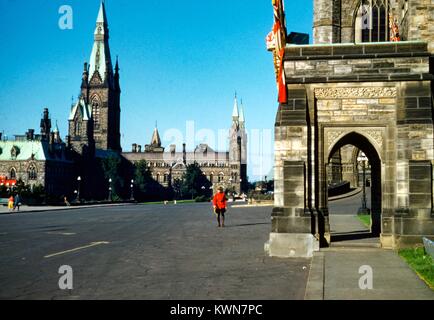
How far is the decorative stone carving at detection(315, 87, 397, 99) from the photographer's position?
14.7 m

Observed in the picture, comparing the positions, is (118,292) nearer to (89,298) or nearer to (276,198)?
(89,298)

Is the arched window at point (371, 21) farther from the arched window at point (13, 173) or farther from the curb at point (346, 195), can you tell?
the arched window at point (13, 173)

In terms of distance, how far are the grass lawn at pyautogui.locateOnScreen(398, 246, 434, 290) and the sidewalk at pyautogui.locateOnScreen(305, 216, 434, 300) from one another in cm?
13

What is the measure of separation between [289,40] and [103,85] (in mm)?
139155

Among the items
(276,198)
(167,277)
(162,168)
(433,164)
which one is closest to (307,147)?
(276,198)

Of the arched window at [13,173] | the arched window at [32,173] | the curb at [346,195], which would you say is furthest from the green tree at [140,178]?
the curb at [346,195]

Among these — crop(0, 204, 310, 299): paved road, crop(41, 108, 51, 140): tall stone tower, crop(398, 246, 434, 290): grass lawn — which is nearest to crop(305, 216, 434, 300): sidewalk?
crop(398, 246, 434, 290): grass lawn

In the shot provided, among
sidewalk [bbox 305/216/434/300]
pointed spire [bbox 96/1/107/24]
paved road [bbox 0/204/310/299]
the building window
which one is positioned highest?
pointed spire [bbox 96/1/107/24]

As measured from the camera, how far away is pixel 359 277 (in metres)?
9.86

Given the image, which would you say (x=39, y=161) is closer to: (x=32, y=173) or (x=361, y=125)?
(x=32, y=173)

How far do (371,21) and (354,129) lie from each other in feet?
85.6

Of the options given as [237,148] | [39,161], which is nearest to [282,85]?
[39,161]

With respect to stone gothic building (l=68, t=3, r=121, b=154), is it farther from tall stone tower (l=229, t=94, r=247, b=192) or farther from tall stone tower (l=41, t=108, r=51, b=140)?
tall stone tower (l=229, t=94, r=247, b=192)

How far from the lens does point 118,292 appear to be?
29.7ft
